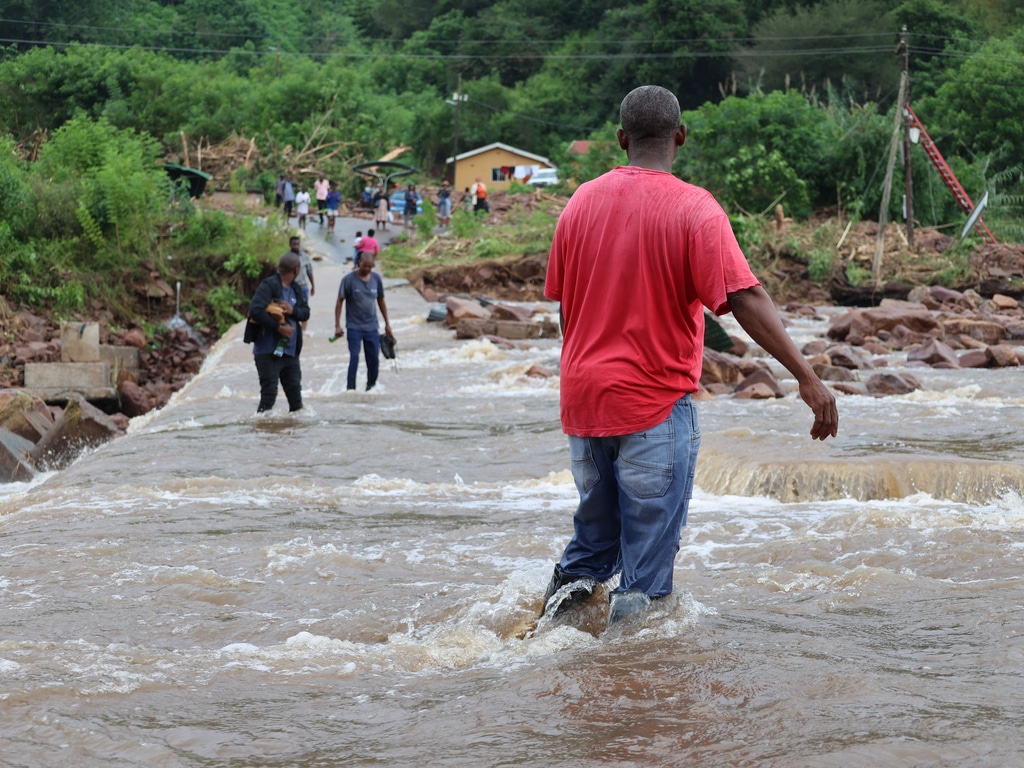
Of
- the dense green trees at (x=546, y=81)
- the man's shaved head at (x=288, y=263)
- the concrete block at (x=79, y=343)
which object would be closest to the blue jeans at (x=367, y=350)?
the man's shaved head at (x=288, y=263)

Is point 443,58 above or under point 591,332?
above

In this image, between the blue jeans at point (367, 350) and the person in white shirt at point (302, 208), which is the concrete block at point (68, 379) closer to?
the blue jeans at point (367, 350)

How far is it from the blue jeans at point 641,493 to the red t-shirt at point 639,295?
81 millimetres

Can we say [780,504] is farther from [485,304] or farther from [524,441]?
[485,304]

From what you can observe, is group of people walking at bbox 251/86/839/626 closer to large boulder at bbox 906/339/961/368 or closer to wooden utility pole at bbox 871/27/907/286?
large boulder at bbox 906/339/961/368

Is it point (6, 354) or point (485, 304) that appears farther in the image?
point (485, 304)

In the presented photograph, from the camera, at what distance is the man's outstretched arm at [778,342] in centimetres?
380

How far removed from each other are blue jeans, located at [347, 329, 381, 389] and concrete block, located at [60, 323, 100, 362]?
6.58m

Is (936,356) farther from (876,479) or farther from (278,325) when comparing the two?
(278,325)

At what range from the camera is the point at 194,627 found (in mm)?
4816

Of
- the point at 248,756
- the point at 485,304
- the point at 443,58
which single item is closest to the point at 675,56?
the point at 443,58

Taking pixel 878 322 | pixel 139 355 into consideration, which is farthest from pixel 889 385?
pixel 139 355

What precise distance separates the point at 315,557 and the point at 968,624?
3.10 metres

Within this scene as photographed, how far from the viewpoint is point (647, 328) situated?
3908 mm
